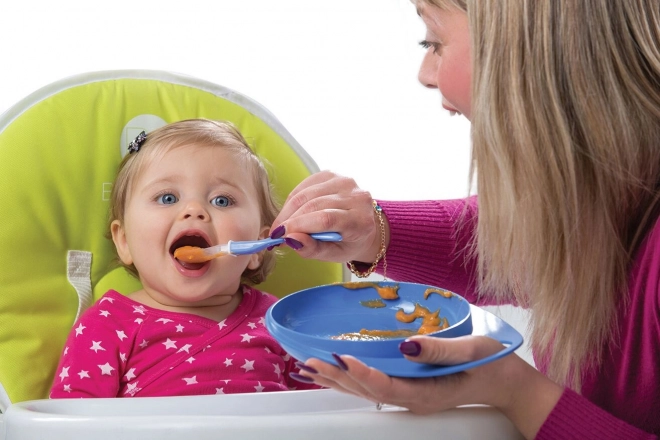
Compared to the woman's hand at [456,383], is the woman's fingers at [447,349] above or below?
above

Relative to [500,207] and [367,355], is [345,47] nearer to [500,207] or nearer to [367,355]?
[500,207]

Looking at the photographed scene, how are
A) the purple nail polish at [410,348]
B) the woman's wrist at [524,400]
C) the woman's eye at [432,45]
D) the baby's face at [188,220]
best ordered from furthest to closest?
1. the baby's face at [188,220]
2. the woman's eye at [432,45]
3. the woman's wrist at [524,400]
4. the purple nail polish at [410,348]

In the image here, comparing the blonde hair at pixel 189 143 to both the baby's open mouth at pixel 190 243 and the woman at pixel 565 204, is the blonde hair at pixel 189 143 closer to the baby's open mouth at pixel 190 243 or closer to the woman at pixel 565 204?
the baby's open mouth at pixel 190 243

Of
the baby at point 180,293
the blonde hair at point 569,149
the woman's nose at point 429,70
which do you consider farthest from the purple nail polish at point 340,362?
the woman's nose at point 429,70

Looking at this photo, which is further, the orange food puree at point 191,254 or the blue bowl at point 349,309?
the orange food puree at point 191,254

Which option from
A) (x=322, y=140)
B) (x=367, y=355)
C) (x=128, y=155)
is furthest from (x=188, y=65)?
(x=367, y=355)

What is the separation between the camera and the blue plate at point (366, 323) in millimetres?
767

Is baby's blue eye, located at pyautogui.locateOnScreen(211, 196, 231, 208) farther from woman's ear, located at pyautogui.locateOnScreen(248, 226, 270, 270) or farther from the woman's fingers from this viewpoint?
the woman's fingers

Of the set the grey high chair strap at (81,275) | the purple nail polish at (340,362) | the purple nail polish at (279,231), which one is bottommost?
the grey high chair strap at (81,275)

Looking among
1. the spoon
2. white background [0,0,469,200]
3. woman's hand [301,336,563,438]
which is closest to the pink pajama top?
the spoon

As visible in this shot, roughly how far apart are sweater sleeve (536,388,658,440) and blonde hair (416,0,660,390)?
10 centimetres

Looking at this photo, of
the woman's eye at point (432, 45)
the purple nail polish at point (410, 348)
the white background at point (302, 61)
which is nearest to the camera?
the purple nail polish at point (410, 348)

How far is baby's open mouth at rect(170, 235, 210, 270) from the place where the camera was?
1153 mm

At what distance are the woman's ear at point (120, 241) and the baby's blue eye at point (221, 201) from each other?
0.15m
